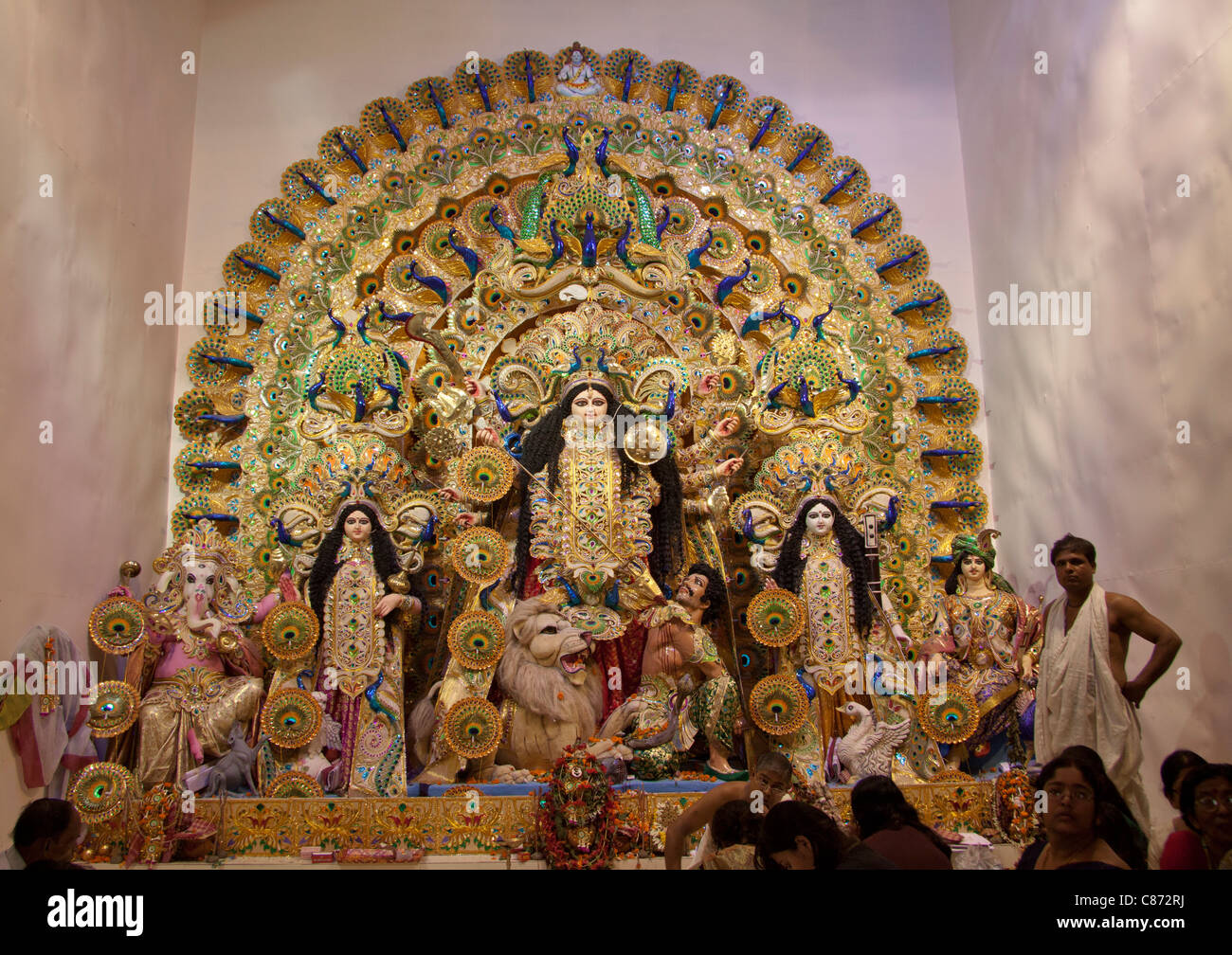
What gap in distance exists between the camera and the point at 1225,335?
Result: 577 cm

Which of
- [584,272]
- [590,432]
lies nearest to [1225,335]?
[590,432]

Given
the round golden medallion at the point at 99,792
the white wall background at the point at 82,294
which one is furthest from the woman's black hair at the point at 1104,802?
the white wall background at the point at 82,294

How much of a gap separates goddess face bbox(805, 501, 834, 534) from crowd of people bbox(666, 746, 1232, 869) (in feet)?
10.2

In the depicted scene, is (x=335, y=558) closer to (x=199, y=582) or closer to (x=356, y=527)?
(x=356, y=527)

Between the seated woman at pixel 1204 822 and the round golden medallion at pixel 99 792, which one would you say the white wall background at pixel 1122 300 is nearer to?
the seated woman at pixel 1204 822

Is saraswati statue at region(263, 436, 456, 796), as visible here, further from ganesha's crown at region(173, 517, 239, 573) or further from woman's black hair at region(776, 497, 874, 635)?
woman's black hair at region(776, 497, 874, 635)

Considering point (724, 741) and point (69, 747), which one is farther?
point (724, 741)

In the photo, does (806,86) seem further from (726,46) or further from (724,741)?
(724,741)

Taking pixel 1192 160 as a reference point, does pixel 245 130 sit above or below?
above

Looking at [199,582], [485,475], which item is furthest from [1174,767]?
[199,582]

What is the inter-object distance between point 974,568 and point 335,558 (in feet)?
14.8

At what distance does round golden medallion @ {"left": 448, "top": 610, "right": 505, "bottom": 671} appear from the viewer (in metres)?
6.87

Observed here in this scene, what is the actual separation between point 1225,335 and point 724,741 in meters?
3.84

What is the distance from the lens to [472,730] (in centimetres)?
659
